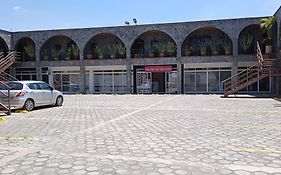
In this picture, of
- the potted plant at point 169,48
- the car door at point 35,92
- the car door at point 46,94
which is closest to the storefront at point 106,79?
the potted plant at point 169,48

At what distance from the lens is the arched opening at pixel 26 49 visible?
33938 mm

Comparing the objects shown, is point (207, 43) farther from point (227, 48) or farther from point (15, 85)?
point (15, 85)

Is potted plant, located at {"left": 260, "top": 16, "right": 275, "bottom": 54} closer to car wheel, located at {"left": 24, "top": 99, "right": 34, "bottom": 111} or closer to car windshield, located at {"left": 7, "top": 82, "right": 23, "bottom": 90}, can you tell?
car wheel, located at {"left": 24, "top": 99, "right": 34, "bottom": 111}

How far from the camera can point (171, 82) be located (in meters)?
31.6

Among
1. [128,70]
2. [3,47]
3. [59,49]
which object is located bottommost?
[128,70]

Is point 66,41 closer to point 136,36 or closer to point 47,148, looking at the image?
point 136,36

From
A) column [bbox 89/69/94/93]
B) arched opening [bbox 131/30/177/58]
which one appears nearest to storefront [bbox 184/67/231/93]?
arched opening [bbox 131/30/177/58]

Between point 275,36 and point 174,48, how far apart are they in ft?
31.5

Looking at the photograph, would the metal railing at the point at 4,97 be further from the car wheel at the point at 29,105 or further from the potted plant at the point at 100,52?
the potted plant at the point at 100,52

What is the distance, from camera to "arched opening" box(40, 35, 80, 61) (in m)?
32.9

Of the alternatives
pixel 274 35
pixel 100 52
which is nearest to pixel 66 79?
pixel 100 52

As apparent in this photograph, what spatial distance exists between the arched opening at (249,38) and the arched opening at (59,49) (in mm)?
17395

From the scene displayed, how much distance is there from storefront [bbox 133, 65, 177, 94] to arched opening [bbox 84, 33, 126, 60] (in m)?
2.67

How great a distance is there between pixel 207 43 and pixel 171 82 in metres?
5.59
